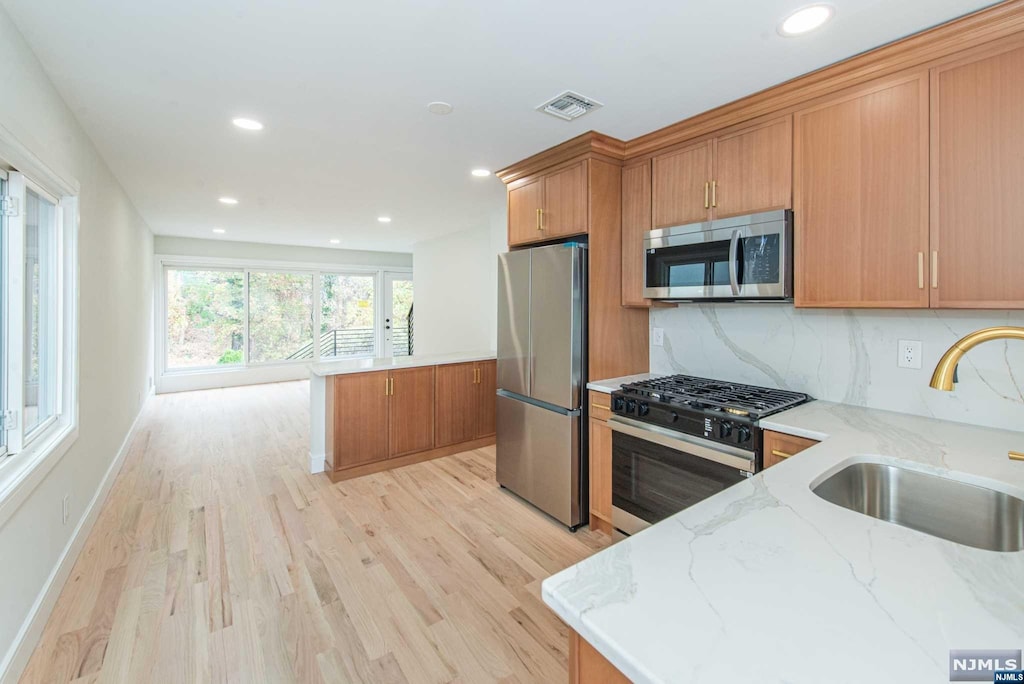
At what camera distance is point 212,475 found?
3754 mm

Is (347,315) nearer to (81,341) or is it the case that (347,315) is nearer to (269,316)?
(269,316)

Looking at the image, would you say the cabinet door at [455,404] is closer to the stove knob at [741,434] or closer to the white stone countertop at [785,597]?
the stove knob at [741,434]

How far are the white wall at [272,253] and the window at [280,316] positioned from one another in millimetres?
313

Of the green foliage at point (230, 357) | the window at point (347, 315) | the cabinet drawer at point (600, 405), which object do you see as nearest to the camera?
the cabinet drawer at point (600, 405)

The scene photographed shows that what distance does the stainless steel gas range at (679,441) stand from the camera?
206 centimetres

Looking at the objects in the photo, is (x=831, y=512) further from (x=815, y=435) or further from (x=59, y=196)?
(x=59, y=196)

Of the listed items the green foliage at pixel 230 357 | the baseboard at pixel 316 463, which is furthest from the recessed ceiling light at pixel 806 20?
the green foliage at pixel 230 357

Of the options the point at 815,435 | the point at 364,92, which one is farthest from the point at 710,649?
the point at 364,92

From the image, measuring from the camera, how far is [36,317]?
2.31m

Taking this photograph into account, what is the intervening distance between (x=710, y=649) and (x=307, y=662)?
1801 millimetres

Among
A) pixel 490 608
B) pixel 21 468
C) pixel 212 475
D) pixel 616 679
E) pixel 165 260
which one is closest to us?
pixel 616 679

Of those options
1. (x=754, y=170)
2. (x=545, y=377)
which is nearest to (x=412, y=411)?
(x=545, y=377)

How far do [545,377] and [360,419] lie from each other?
67.7 inches

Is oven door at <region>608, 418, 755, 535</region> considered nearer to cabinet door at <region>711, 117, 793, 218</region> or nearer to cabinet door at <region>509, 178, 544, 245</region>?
cabinet door at <region>711, 117, 793, 218</region>
